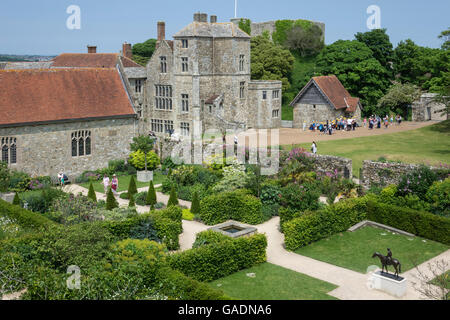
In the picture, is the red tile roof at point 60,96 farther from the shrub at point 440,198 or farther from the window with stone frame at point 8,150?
the shrub at point 440,198

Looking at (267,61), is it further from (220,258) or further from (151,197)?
(220,258)

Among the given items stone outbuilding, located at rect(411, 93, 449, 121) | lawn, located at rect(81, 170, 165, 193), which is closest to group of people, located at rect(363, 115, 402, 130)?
stone outbuilding, located at rect(411, 93, 449, 121)

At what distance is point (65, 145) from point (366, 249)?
78.2 ft

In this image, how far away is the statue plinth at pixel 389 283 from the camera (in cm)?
1852

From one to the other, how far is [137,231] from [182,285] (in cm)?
693

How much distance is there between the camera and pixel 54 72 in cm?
3947

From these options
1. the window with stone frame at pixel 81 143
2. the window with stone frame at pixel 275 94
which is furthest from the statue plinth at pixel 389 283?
the window with stone frame at pixel 275 94

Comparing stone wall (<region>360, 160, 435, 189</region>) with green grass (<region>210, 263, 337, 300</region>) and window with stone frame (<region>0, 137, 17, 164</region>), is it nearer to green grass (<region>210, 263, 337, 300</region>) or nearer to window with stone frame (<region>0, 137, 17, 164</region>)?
green grass (<region>210, 263, 337, 300</region>)

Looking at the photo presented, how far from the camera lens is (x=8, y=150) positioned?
35.4 m

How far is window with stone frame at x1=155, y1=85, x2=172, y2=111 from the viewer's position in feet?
184

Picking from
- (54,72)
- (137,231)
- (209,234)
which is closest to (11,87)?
(54,72)

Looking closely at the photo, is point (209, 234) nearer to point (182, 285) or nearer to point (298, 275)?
point (298, 275)
